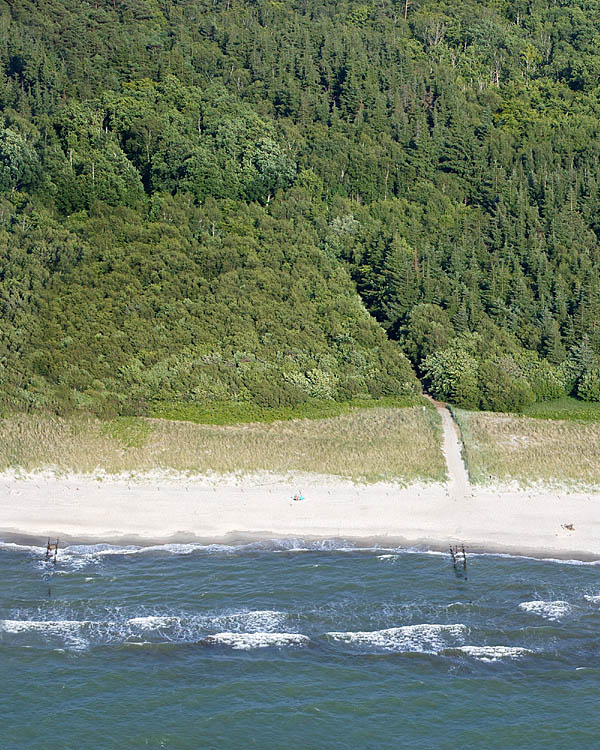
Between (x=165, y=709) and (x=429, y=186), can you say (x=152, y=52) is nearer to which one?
(x=429, y=186)

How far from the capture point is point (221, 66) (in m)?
95.8

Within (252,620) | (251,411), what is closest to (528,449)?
(251,411)

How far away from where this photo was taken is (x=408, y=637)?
34125 mm

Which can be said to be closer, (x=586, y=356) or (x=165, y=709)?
(x=165, y=709)

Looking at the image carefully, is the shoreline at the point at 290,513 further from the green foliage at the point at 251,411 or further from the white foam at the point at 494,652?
the green foliage at the point at 251,411

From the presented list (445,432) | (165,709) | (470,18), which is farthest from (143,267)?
(470,18)

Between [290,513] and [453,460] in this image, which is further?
[453,460]

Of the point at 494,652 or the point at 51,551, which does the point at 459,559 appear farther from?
the point at 51,551

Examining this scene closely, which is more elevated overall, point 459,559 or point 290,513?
point 290,513

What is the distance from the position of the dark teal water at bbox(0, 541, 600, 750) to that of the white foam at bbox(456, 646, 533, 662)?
7 centimetres

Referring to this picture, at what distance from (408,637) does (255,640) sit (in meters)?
5.80

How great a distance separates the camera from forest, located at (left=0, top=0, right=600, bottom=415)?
60250 mm

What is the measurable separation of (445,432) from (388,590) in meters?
17.5

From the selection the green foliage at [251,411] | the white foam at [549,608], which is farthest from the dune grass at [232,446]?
the white foam at [549,608]
